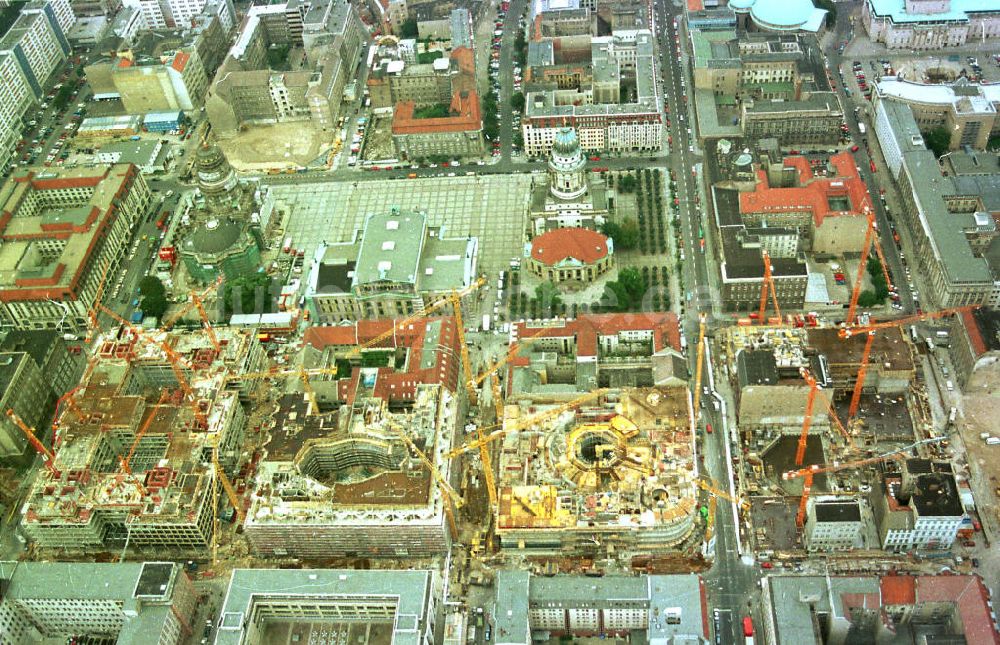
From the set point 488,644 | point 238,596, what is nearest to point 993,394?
point 488,644

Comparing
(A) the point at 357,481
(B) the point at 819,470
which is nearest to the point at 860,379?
(B) the point at 819,470

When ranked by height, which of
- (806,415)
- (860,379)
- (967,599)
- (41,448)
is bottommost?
(967,599)

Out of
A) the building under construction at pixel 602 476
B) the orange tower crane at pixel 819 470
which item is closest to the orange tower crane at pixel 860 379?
the orange tower crane at pixel 819 470

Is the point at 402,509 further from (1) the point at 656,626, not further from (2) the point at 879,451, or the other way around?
(2) the point at 879,451

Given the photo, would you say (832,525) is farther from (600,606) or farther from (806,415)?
(600,606)

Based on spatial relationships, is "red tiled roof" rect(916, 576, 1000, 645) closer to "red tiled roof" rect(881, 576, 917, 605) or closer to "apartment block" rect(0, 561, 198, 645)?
"red tiled roof" rect(881, 576, 917, 605)

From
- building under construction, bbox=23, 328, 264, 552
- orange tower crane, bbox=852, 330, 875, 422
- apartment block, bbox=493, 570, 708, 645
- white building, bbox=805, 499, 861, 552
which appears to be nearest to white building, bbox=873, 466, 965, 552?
white building, bbox=805, 499, 861, 552
